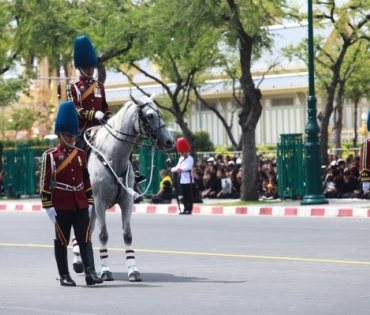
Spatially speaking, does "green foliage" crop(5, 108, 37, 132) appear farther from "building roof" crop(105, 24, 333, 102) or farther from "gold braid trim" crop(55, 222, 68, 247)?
"gold braid trim" crop(55, 222, 68, 247)

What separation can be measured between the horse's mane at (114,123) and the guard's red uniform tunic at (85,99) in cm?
19

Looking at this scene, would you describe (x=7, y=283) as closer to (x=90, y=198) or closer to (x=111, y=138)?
(x=90, y=198)

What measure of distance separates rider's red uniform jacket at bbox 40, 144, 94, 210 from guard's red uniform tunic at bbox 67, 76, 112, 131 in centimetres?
166

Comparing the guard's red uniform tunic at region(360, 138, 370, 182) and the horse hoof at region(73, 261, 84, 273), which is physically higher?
the guard's red uniform tunic at region(360, 138, 370, 182)

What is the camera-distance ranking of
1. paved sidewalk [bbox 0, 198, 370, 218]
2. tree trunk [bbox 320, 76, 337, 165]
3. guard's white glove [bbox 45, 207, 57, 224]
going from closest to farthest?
1. guard's white glove [bbox 45, 207, 57, 224]
2. paved sidewalk [bbox 0, 198, 370, 218]
3. tree trunk [bbox 320, 76, 337, 165]

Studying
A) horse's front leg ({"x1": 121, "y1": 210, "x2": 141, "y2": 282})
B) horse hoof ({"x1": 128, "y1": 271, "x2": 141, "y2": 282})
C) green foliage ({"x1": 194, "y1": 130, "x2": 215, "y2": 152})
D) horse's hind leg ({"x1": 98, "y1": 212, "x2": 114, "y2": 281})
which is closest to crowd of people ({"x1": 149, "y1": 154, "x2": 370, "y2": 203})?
horse's hind leg ({"x1": 98, "y1": 212, "x2": 114, "y2": 281})

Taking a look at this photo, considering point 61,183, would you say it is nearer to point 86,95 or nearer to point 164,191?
point 86,95

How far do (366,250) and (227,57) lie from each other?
1289 inches

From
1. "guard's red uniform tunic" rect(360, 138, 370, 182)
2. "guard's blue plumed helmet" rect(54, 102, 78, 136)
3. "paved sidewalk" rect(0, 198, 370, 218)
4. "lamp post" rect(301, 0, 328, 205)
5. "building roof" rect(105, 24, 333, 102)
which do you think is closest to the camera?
"guard's blue plumed helmet" rect(54, 102, 78, 136)

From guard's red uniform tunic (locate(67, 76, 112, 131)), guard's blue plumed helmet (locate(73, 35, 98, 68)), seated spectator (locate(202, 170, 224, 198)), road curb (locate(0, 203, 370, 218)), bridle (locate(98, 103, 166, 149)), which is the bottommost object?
road curb (locate(0, 203, 370, 218))

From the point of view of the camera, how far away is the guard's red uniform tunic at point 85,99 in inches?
547

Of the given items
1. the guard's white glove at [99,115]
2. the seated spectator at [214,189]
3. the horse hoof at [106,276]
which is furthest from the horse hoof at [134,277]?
the seated spectator at [214,189]

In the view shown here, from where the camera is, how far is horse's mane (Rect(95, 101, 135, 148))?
Answer: 45.0 ft

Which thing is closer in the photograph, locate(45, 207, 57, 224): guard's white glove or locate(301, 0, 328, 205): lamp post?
locate(45, 207, 57, 224): guard's white glove
